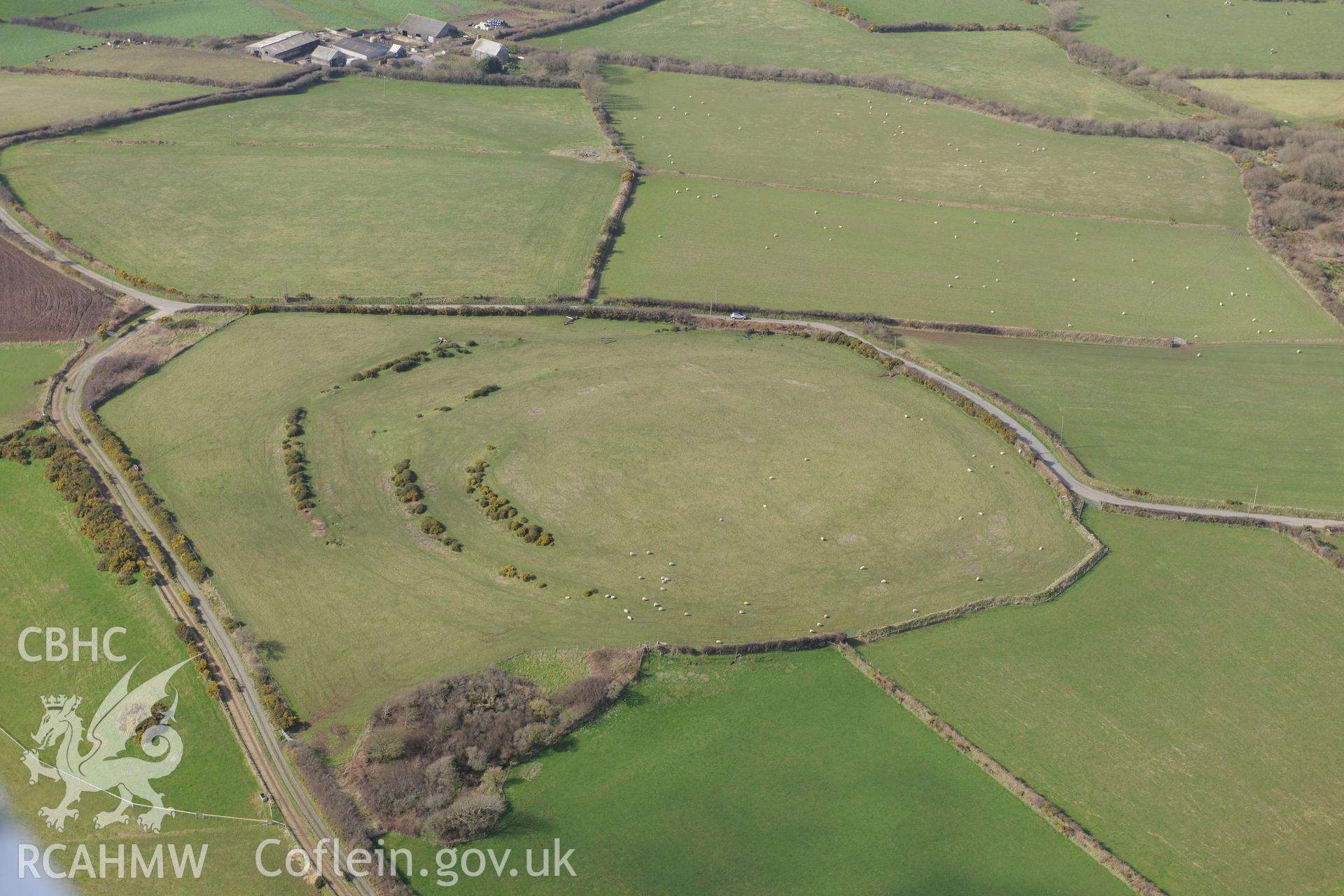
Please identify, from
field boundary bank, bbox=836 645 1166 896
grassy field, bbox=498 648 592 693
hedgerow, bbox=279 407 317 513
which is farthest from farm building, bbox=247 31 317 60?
field boundary bank, bbox=836 645 1166 896

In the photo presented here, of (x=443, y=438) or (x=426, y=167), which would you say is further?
(x=426, y=167)

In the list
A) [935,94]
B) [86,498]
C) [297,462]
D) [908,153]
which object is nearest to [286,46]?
[908,153]

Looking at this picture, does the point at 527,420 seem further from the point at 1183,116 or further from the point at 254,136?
the point at 1183,116

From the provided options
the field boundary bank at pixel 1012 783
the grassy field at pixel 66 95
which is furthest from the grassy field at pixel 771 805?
the grassy field at pixel 66 95

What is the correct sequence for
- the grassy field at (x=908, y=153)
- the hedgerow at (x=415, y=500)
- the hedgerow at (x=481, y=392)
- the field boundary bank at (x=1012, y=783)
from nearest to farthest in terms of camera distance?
the field boundary bank at (x=1012, y=783)
the hedgerow at (x=415, y=500)
the hedgerow at (x=481, y=392)
the grassy field at (x=908, y=153)

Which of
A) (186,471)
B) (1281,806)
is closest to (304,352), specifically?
(186,471)

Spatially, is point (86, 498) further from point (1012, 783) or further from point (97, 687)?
point (1012, 783)

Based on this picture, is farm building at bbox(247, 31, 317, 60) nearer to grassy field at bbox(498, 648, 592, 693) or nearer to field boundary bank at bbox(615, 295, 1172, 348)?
field boundary bank at bbox(615, 295, 1172, 348)

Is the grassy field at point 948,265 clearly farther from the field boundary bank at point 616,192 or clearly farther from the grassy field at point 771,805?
the grassy field at point 771,805
